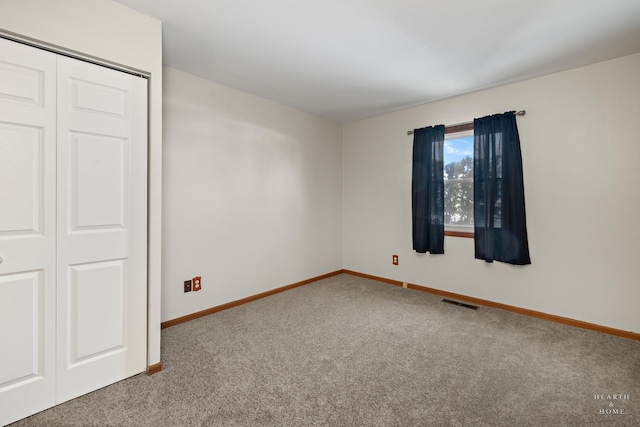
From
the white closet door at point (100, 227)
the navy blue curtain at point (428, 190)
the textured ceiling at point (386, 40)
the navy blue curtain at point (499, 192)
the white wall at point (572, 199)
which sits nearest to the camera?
the white closet door at point (100, 227)

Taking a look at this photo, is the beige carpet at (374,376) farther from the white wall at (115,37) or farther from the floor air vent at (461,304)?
the white wall at (115,37)

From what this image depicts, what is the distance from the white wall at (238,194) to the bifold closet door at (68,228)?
869 mm

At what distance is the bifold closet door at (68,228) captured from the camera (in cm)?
155

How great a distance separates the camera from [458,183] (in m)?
3.57

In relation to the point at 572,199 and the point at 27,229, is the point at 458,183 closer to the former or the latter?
the point at 572,199

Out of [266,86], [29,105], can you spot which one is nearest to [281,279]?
[266,86]

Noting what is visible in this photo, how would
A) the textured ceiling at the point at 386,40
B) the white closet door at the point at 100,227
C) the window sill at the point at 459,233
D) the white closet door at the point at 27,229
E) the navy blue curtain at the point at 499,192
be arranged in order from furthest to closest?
the window sill at the point at 459,233 → the navy blue curtain at the point at 499,192 → the textured ceiling at the point at 386,40 → the white closet door at the point at 100,227 → the white closet door at the point at 27,229

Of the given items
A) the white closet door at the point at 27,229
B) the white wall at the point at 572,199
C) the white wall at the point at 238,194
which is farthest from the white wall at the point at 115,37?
the white wall at the point at 572,199

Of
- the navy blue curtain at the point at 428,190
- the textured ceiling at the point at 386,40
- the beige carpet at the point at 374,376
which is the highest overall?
the textured ceiling at the point at 386,40

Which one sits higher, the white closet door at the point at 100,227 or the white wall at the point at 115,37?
the white wall at the point at 115,37

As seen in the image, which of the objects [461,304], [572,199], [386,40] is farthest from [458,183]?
[386,40]

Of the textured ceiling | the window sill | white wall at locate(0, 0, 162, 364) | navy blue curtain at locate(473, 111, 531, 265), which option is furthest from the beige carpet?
the textured ceiling

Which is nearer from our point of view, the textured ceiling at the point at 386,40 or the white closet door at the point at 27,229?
the white closet door at the point at 27,229

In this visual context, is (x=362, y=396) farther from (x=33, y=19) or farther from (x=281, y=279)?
(x=33, y=19)
